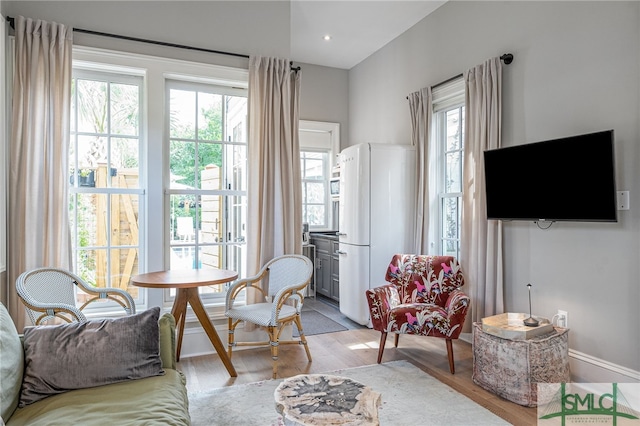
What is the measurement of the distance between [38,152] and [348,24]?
334 centimetres

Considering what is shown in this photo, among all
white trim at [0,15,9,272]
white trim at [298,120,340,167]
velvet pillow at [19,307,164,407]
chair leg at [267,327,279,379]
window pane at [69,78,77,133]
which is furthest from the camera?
white trim at [298,120,340,167]

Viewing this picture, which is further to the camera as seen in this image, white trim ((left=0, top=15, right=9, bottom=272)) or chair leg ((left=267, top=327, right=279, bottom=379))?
chair leg ((left=267, top=327, right=279, bottom=379))

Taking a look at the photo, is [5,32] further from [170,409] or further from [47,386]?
[170,409]

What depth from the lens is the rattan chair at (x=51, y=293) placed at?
2.49m

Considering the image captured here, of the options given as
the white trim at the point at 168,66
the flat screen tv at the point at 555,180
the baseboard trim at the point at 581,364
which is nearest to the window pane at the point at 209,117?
the white trim at the point at 168,66

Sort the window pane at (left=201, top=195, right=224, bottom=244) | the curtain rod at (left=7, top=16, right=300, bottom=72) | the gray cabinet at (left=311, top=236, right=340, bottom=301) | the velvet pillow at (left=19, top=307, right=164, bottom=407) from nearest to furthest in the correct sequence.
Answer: the velvet pillow at (left=19, top=307, right=164, bottom=407) → the curtain rod at (left=7, top=16, right=300, bottom=72) → the window pane at (left=201, top=195, right=224, bottom=244) → the gray cabinet at (left=311, top=236, right=340, bottom=301)

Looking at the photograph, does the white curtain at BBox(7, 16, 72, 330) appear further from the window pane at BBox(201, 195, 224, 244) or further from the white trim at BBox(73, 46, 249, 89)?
the window pane at BBox(201, 195, 224, 244)

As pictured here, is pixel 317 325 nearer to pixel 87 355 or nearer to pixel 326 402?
pixel 326 402

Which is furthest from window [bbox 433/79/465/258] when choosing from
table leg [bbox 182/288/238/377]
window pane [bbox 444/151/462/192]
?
table leg [bbox 182/288/238/377]

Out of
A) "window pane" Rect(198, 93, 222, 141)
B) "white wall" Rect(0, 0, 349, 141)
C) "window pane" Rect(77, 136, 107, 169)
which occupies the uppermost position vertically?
"white wall" Rect(0, 0, 349, 141)

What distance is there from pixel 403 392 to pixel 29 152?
10.2 ft

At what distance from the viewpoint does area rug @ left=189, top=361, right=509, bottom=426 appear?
2305 millimetres

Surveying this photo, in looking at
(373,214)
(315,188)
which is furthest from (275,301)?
(315,188)

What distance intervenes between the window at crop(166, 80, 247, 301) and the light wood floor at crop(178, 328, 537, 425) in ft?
2.42
